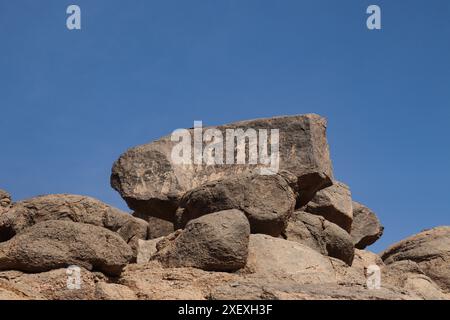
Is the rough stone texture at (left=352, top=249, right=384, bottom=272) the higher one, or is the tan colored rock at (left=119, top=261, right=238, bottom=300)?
the rough stone texture at (left=352, top=249, right=384, bottom=272)

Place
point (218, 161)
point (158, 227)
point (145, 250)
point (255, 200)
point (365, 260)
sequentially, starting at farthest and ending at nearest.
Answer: point (365, 260) < point (158, 227) < point (218, 161) < point (145, 250) < point (255, 200)

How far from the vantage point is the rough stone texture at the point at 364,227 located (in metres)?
19.6

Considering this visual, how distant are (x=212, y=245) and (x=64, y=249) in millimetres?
2185

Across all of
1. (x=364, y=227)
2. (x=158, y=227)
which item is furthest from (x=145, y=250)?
(x=364, y=227)

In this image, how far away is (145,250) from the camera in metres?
14.9

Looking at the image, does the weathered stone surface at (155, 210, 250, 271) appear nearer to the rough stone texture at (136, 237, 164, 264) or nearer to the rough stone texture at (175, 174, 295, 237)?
the rough stone texture at (175, 174, 295, 237)

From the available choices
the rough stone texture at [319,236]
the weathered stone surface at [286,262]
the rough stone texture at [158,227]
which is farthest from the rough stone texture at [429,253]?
the rough stone texture at [158,227]

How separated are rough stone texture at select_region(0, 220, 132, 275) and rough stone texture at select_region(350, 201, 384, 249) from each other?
8623mm

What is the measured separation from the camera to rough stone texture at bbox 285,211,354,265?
14.9m

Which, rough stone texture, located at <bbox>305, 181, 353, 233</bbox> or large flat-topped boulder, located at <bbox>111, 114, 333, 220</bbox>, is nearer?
large flat-topped boulder, located at <bbox>111, 114, 333, 220</bbox>

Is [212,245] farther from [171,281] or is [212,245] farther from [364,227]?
[364,227]

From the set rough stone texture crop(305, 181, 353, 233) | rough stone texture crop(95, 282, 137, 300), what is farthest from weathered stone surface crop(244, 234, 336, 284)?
rough stone texture crop(305, 181, 353, 233)

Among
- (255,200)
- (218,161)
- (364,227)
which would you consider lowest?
(255,200)
